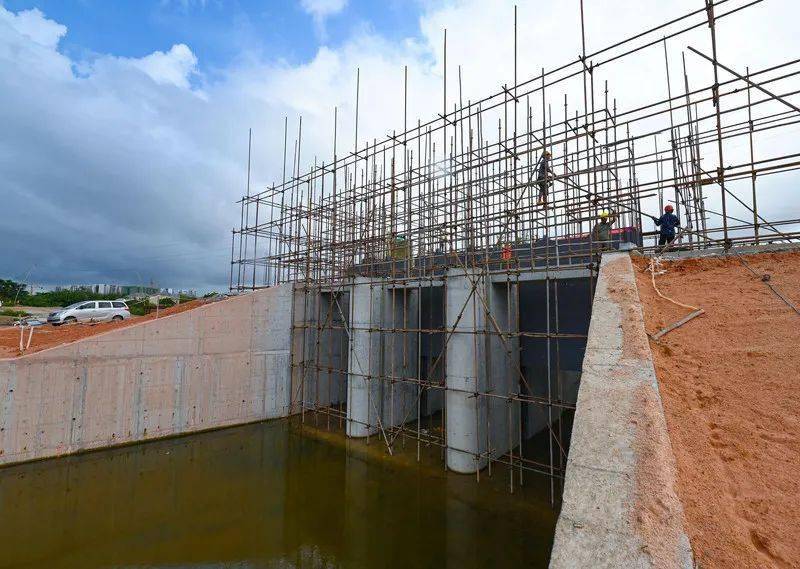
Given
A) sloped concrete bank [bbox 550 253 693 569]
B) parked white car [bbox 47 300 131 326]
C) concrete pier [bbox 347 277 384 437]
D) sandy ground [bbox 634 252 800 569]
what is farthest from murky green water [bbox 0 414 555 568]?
parked white car [bbox 47 300 131 326]

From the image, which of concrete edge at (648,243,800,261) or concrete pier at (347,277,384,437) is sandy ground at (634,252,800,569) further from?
concrete pier at (347,277,384,437)

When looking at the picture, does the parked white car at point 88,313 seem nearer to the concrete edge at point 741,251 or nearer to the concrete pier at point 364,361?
the concrete pier at point 364,361

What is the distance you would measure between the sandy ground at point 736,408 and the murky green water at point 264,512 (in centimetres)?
401

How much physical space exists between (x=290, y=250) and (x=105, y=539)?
1020 cm

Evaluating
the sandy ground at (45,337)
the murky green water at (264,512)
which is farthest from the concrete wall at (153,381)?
the sandy ground at (45,337)

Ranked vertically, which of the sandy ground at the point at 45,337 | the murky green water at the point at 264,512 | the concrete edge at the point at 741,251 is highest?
the concrete edge at the point at 741,251

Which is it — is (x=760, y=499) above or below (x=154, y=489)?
above

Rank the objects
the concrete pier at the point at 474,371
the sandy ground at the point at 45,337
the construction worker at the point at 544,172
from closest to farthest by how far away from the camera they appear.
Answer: the construction worker at the point at 544,172 < the concrete pier at the point at 474,371 < the sandy ground at the point at 45,337

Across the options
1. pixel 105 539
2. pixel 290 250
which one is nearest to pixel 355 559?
pixel 105 539

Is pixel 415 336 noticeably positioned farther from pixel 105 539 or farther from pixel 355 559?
pixel 105 539

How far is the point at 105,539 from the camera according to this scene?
649 centimetres

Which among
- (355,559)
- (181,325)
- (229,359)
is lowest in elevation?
(355,559)

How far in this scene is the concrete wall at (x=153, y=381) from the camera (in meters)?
8.99

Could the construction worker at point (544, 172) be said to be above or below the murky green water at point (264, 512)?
above
